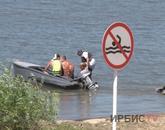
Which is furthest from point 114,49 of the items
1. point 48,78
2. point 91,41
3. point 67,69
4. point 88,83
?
point 91,41

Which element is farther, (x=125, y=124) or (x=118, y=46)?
(x=125, y=124)

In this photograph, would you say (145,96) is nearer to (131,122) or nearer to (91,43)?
(131,122)

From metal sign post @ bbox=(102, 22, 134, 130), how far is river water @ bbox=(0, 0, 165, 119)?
718 centimetres

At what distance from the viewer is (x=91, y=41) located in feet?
124

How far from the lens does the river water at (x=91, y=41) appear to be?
20.5 metres

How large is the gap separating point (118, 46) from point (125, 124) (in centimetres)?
407

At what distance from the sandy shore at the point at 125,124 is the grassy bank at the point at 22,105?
5.72 ft

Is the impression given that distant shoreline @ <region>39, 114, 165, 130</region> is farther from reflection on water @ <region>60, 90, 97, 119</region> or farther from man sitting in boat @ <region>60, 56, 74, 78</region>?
man sitting in boat @ <region>60, 56, 74, 78</region>

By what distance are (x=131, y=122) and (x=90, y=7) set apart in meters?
43.3

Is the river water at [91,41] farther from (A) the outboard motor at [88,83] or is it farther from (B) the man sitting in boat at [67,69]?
(B) the man sitting in boat at [67,69]

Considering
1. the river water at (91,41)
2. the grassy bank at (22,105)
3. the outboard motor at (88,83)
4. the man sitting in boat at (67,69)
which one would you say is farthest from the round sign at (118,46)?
the man sitting in boat at (67,69)

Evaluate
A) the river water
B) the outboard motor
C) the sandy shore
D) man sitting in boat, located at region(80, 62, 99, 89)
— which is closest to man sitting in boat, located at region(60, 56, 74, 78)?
man sitting in boat, located at region(80, 62, 99, 89)

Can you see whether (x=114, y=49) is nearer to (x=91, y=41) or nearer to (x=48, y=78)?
(x=48, y=78)

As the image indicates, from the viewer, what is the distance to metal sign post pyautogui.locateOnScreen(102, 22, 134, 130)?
9.75 meters
